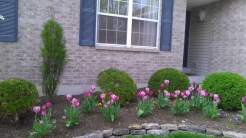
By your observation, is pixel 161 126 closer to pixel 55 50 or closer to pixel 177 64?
pixel 55 50

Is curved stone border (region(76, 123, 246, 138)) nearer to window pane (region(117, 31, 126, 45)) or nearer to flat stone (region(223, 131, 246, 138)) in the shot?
flat stone (region(223, 131, 246, 138))

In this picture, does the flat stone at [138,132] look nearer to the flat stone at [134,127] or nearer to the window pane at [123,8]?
the flat stone at [134,127]

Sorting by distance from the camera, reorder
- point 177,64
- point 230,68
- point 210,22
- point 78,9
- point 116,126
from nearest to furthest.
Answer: point 116,126 < point 78,9 < point 177,64 < point 230,68 < point 210,22

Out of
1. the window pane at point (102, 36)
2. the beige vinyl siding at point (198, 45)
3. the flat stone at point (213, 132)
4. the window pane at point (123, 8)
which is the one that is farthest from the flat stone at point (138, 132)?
the beige vinyl siding at point (198, 45)

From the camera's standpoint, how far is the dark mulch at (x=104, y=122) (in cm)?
404

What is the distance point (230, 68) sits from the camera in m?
9.02

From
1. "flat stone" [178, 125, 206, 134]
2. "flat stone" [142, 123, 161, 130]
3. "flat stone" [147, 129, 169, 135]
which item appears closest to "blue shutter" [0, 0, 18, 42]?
"flat stone" [142, 123, 161, 130]

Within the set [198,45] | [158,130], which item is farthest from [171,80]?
[198,45]

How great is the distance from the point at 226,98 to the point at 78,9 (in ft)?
14.0

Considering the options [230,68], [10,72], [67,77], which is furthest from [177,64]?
[10,72]

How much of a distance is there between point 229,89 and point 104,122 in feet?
9.66

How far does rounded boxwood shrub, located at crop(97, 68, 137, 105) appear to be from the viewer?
5.15m

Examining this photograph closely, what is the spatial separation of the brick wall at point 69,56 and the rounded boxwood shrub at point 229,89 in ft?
7.89

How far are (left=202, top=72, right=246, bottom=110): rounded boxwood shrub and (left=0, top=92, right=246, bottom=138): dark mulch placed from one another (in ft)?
0.91
